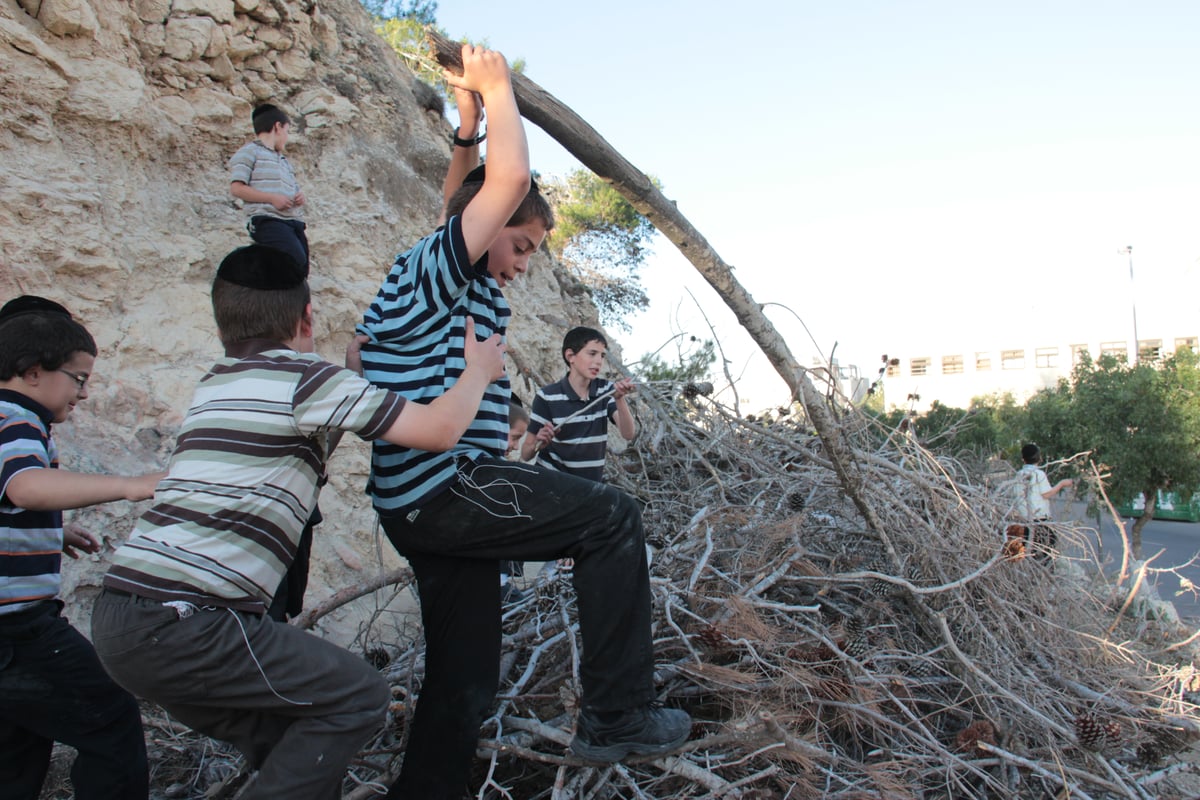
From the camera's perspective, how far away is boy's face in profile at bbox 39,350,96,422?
6.97ft

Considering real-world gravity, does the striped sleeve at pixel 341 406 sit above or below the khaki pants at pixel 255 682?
above

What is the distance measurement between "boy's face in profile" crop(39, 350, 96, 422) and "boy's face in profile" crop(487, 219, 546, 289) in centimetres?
120

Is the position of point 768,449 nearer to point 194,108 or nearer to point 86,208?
point 86,208

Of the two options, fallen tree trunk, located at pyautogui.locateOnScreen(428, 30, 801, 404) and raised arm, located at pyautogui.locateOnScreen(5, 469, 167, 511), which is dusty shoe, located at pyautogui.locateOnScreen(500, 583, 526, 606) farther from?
raised arm, located at pyautogui.locateOnScreen(5, 469, 167, 511)

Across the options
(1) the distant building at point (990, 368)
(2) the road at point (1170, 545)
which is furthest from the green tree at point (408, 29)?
(1) the distant building at point (990, 368)

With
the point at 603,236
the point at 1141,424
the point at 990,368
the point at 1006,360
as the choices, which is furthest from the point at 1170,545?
the point at 1006,360

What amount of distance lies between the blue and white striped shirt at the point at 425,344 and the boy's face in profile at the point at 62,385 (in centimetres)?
89

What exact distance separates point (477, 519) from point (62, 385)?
128cm

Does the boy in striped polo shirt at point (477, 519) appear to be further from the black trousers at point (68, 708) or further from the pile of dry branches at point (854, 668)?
the black trousers at point (68, 708)

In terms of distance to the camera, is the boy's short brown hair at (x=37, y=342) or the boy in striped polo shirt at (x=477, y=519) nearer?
the boy in striped polo shirt at (x=477, y=519)

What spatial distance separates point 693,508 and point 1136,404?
524 inches

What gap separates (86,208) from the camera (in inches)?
160

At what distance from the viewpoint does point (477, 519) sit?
1.84 metres

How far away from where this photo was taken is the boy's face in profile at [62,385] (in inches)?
83.6
